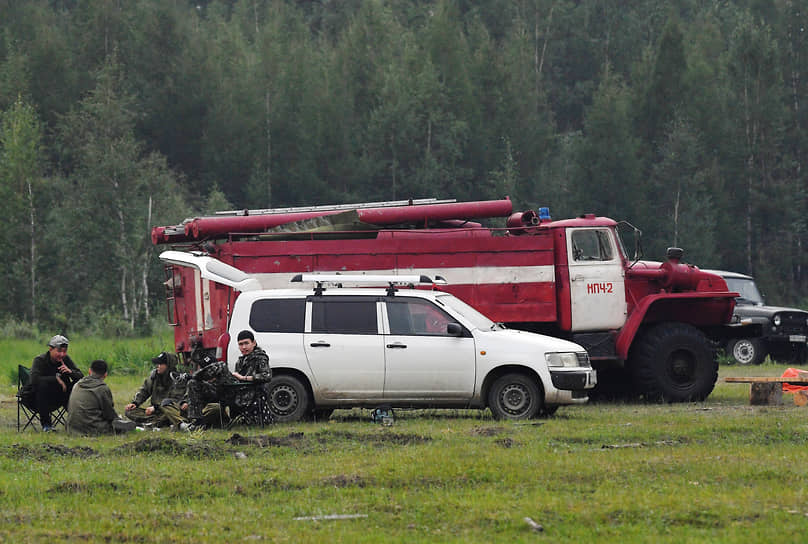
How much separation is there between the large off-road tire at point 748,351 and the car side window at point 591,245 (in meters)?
11.5

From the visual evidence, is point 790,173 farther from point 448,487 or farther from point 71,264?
point 448,487

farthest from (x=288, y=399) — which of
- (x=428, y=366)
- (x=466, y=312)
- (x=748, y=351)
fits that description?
(x=748, y=351)

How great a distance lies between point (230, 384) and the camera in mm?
15023

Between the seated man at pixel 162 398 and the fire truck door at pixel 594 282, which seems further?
the fire truck door at pixel 594 282

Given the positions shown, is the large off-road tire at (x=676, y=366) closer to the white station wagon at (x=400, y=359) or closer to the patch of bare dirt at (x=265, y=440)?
the white station wagon at (x=400, y=359)

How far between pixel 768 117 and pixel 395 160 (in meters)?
20.4

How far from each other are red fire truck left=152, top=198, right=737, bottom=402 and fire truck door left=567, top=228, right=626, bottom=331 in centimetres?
2

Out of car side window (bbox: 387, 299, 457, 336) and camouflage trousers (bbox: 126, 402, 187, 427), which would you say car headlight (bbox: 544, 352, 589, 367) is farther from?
camouflage trousers (bbox: 126, 402, 187, 427)

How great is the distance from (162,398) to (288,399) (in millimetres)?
1640

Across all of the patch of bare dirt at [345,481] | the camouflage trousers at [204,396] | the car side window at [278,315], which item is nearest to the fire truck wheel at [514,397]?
the car side window at [278,315]

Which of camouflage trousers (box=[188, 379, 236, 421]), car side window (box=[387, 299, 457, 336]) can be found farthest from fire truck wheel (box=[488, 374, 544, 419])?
camouflage trousers (box=[188, 379, 236, 421])

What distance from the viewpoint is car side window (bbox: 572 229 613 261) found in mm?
19500

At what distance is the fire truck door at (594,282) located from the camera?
63.7ft

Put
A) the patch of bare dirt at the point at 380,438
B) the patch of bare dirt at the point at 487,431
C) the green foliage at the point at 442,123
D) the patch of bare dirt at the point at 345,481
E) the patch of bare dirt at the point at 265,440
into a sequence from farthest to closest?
1. the green foliage at the point at 442,123
2. the patch of bare dirt at the point at 487,431
3. the patch of bare dirt at the point at 380,438
4. the patch of bare dirt at the point at 265,440
5. the patch of bare dirt at the point at 345,481
